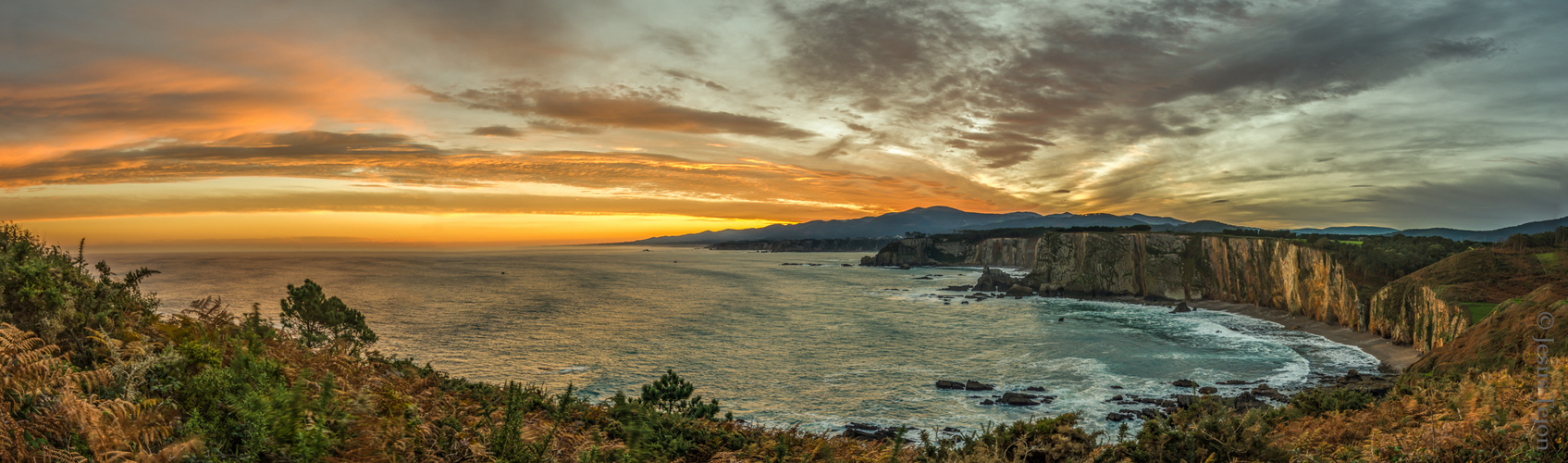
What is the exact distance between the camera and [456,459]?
6.86 m

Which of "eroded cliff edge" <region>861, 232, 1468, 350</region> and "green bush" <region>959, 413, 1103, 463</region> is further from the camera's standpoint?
"eroded cliff edge" <region>861, 232, 1468, 350</region>

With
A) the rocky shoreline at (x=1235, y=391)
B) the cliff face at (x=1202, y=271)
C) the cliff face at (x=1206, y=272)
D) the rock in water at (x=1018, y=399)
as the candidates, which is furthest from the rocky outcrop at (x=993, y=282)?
the rock in water at (x=1018, y=399)

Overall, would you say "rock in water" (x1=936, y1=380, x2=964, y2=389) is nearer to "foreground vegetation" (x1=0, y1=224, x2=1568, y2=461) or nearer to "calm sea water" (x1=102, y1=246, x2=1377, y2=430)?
"calm sea water" (x1=102, y1=246, x2=1377, y2=430)

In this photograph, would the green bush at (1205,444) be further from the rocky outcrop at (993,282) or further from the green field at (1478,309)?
the rocky outcrop at (993,282)

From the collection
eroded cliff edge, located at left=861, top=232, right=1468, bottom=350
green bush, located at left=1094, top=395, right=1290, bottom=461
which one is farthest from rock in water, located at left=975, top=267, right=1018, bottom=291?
green bush, located at left=1094, top=395, right=1290, bottom=461

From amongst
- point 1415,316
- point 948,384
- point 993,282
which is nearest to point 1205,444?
point 948,384

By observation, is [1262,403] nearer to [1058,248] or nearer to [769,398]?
[769,398]

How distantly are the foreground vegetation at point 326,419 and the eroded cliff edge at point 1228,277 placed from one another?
3762 cm

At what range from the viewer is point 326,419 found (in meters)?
4.97

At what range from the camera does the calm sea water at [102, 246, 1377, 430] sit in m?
35.6

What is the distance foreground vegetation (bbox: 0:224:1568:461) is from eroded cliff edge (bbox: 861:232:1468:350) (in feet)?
123

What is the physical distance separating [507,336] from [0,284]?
52566 millimetres

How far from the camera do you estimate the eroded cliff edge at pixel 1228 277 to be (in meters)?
46.0

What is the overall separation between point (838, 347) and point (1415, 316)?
4180 cm
